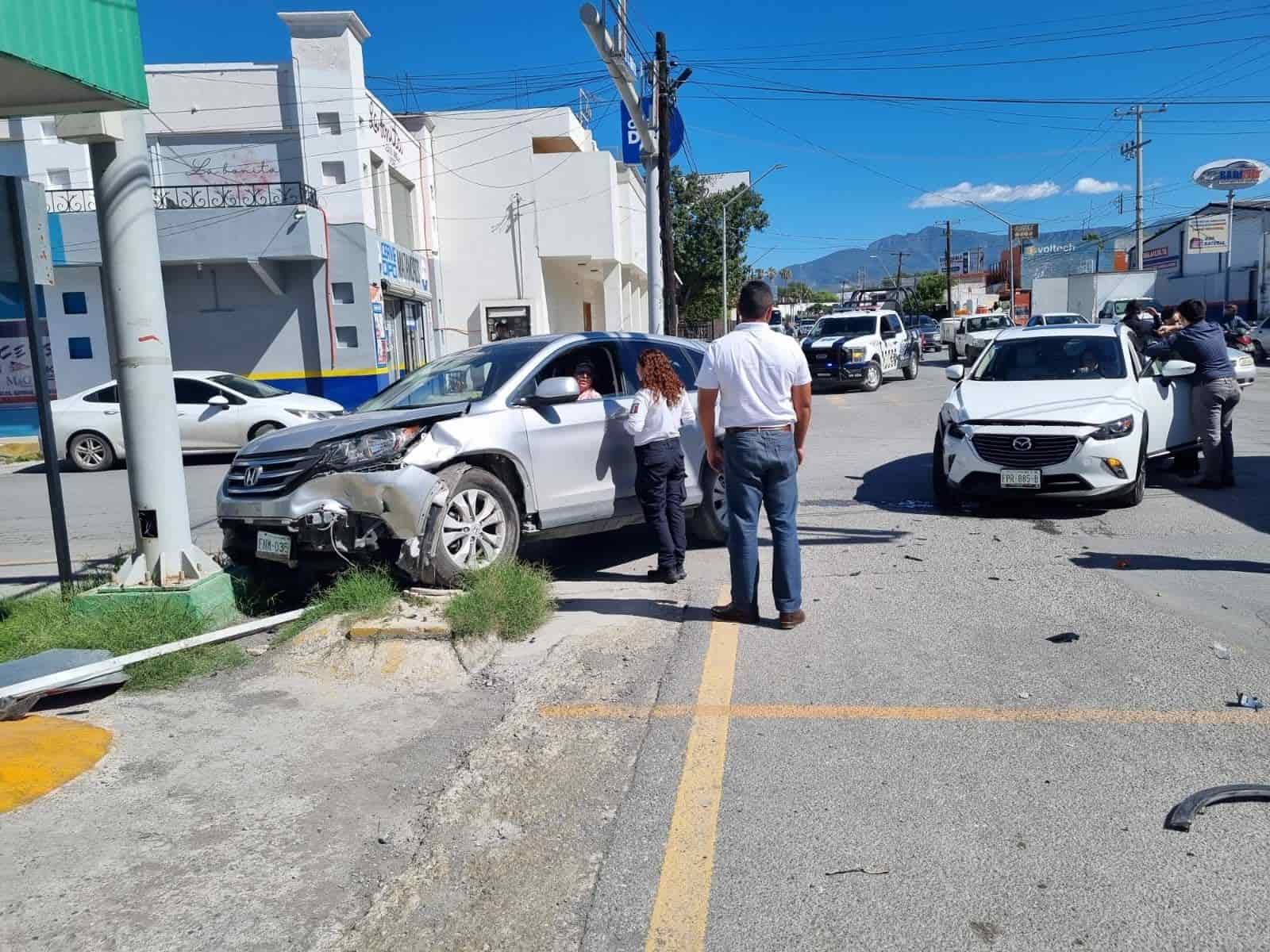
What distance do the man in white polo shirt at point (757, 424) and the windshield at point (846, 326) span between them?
22.3 metres

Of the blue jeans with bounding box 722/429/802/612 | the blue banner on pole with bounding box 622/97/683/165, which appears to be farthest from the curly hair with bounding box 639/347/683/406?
the blue banner on pole with bounding box 622/97/683/165

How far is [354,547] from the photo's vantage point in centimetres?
624

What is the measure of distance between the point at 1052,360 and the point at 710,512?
460 centimetres

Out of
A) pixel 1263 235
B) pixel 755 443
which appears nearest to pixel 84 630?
pixel 755 443

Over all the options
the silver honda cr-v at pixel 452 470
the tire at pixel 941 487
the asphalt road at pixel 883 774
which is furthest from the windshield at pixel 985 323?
the silver honda cr-v at pixel 452 470

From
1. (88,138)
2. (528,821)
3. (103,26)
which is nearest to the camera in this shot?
(528,821)

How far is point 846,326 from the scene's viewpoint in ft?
92.6

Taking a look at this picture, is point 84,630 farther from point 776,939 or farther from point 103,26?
point 776,939

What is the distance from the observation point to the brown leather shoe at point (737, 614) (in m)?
6.16

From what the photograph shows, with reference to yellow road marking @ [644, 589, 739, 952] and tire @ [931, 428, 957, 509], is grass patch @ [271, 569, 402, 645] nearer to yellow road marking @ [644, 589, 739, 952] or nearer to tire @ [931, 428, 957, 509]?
yellow road marking @ [644, 589, 739, 952]

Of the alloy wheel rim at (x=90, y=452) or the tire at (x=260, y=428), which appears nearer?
the tire at (x=260, y=428)

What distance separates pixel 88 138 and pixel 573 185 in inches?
1101

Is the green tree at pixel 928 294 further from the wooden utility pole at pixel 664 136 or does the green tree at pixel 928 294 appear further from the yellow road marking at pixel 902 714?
the yellow road marking at pixel 902 714

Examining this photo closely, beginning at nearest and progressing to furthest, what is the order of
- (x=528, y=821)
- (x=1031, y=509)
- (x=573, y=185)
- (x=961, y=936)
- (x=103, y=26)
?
(x=961, y=936), (x=528, y=821), (x=103, y=26), (x=1031, y=509), (x=573, y=185)
